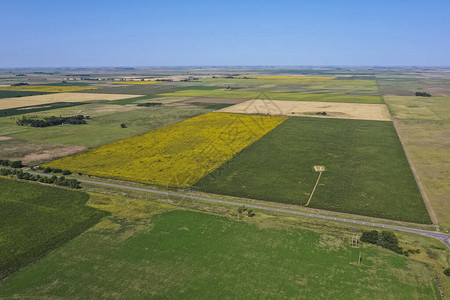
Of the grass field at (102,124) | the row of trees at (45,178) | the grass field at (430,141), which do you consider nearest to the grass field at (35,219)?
the row of trees at (45,178)

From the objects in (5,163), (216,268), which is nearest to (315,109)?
(216,268)

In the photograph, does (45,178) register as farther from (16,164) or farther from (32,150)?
(32,150)

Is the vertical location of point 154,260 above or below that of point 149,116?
below

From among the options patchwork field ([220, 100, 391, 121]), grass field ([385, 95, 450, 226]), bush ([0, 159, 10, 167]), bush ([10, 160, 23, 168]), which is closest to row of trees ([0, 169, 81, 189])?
bush ([10, 160, 23, 168])

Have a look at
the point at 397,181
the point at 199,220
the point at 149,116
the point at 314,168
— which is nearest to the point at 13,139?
the point at 149,116

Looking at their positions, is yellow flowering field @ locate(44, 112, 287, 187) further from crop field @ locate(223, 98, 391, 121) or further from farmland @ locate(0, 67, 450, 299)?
crop field @ locate(223, 98, 391, 121)

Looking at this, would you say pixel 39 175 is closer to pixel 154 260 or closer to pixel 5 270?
pixel 5 270
